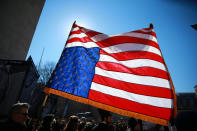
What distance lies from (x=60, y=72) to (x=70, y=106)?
34.8m

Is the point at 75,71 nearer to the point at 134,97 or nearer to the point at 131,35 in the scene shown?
the point at 134,97

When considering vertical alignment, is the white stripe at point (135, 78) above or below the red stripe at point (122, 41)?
below

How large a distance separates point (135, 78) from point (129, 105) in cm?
75

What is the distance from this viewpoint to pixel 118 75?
332 cm

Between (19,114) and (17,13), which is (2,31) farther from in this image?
(19,114)

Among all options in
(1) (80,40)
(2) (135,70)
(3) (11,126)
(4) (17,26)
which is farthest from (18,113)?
(4) (17,26)

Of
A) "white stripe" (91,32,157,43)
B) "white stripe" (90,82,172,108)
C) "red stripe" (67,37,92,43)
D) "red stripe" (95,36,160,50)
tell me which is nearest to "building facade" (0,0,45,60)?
"red stripe" (67,37,92,43)

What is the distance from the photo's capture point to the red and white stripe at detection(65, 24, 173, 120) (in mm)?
2873

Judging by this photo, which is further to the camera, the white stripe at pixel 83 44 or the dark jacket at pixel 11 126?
the white stripe at pixel 83 44

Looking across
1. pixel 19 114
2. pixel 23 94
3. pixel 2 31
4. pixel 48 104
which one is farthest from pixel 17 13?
pixel 48 104

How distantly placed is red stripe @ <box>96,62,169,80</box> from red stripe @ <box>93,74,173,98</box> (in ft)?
1.10

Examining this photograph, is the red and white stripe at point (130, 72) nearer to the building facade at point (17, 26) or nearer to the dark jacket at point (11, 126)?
the dark jacket at point (11, 126)

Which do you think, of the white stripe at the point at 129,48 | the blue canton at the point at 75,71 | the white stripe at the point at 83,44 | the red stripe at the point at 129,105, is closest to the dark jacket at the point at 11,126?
the blue canton at the point at 75,71

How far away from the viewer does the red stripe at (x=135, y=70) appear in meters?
3.19
